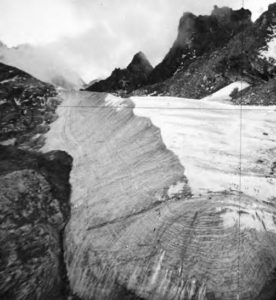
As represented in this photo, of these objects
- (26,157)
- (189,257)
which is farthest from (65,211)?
(189,257)

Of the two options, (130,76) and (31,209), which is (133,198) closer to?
(31,209)

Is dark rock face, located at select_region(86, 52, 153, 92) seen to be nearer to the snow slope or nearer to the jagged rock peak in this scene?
the jagged rock peak

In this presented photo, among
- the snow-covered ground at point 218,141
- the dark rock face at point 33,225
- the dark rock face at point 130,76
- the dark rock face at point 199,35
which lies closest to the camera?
the dark rock face at point 33,225

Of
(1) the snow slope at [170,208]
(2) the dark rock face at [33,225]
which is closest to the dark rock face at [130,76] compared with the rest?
(1) the snow slope at [170,208]

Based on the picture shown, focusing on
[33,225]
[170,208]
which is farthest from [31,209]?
[170,208]

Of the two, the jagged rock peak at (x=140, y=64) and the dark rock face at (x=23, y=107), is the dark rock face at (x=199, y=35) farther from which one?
the dark rock face at (x=23, y=107)

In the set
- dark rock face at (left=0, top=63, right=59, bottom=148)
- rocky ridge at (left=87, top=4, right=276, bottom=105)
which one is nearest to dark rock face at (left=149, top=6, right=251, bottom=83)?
rocky ridge at (left=87, top=4, right=276, bottom=105)
